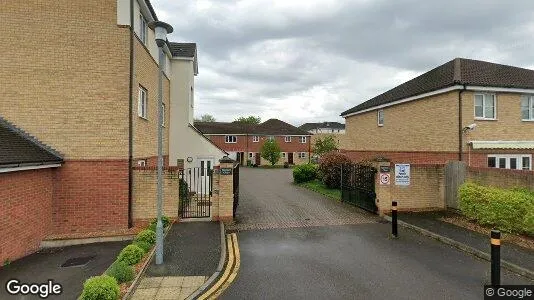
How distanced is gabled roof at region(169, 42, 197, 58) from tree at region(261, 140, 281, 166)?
27.7 metres

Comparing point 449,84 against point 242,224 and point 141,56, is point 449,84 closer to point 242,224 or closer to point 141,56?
point 242,224

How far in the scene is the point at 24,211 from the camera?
8.84 meters

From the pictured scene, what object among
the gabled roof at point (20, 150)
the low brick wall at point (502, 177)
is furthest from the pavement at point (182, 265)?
the low brick wall at point (502, 177)

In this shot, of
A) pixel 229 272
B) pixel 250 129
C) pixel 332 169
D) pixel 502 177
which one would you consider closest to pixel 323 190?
pixel 332 169

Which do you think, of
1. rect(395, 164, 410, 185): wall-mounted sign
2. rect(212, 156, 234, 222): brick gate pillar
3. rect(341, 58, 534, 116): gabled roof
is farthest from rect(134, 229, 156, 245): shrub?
rect(341, 58, 534, 116): gabled roof

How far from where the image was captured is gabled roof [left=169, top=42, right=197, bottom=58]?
63.8 feet

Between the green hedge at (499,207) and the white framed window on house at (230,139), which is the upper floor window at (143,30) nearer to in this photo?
the green hedge at (499,207)

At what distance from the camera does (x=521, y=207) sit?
9.44 meters

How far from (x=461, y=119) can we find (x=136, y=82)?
47.1 feet

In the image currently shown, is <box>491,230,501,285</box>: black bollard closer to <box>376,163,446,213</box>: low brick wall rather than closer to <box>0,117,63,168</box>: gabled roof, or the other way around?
<box>376,163,446,213</box>: low brick wall

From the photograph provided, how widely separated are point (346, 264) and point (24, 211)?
895 centimetres

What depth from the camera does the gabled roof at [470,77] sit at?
15.4 meters

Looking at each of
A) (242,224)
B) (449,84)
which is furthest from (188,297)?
(449,84)

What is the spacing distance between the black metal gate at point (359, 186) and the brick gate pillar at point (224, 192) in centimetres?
604
